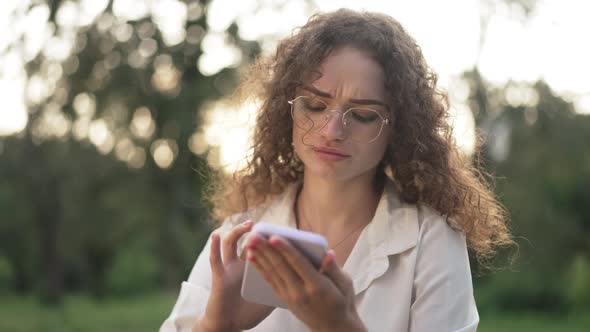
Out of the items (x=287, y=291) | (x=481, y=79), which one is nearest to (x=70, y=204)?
(x=481, y=79)

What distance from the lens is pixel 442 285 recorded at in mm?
2141

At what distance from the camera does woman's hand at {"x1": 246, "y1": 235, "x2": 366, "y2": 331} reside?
1.67m

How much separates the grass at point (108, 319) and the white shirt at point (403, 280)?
25.0ft

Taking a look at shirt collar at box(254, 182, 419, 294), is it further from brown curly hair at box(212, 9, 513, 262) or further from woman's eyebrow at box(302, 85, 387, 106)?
woman's eyebrow at box(302, 85, 387, 106)

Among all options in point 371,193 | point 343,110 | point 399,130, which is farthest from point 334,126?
point 371,193

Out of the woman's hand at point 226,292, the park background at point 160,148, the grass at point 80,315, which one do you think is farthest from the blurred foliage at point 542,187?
the woman's hand at point 226,292

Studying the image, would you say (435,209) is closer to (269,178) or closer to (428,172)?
(428,172)

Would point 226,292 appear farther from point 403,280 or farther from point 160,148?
point 160,148

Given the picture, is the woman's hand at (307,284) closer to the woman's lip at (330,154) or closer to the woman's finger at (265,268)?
the woman's finger at (265,268)

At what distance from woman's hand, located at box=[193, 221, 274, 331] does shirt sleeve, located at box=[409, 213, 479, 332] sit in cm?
48

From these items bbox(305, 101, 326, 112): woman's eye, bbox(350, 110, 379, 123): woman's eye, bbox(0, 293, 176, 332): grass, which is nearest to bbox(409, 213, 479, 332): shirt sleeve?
bbox(350, 110, 379, 123): woman's eye

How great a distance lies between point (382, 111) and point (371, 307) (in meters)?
0.56

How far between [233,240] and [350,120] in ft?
1.58

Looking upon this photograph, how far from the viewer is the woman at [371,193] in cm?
215
